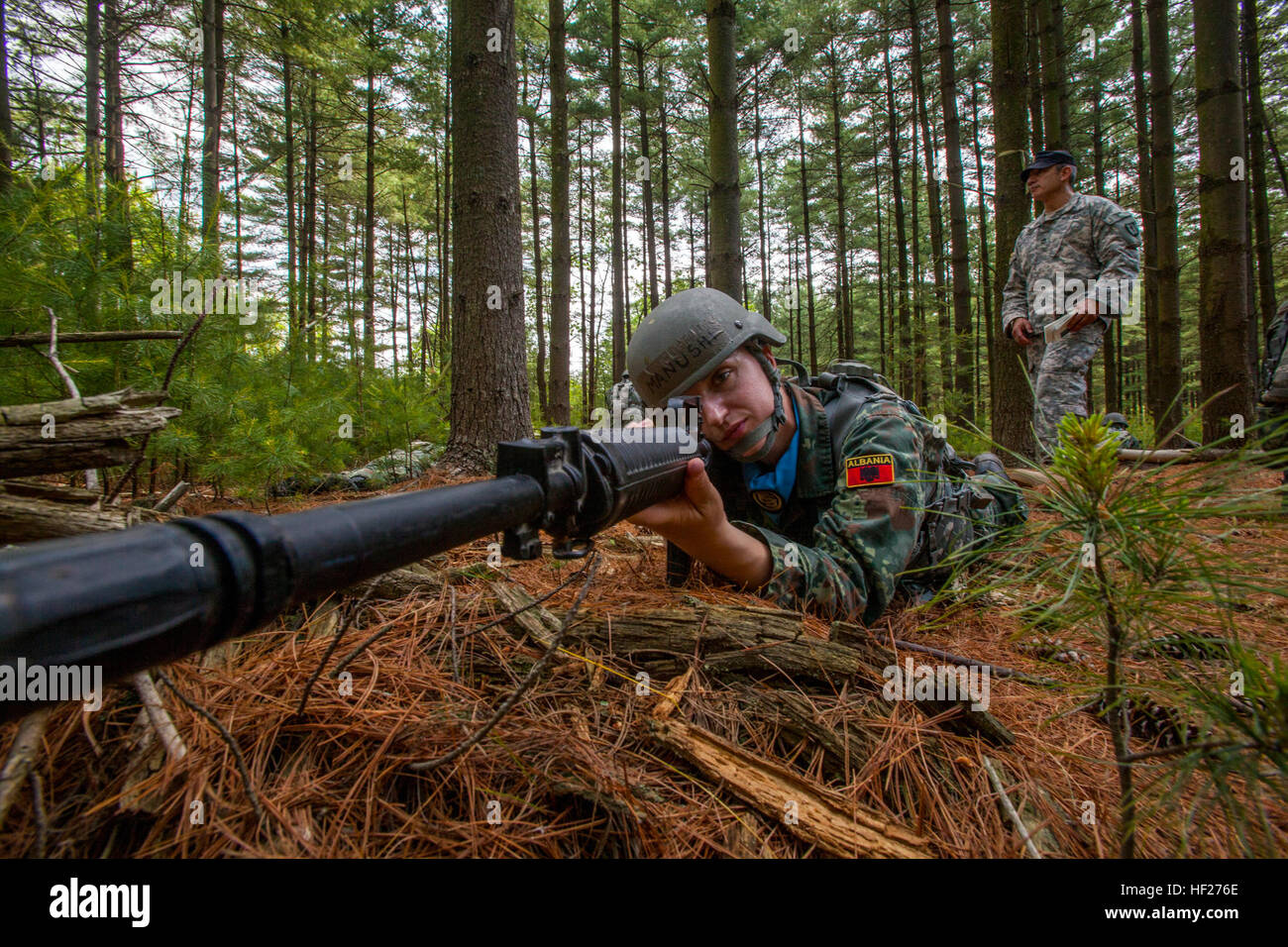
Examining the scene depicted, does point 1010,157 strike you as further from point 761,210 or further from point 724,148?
point 761,210

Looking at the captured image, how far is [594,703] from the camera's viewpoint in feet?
5.02

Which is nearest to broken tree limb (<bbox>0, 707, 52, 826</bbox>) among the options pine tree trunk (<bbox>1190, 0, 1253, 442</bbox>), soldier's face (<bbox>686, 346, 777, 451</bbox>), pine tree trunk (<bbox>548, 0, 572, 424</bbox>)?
soldier's face (<bbox>686, 346, 777, 451</bbox>)

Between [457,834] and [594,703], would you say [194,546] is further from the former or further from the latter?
[594,703]

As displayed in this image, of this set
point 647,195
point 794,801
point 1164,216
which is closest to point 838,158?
point 647,195

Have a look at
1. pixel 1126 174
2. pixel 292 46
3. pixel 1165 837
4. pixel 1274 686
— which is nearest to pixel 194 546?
pixel 1274 686

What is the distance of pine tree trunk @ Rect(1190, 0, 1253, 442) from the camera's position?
561 centimetres

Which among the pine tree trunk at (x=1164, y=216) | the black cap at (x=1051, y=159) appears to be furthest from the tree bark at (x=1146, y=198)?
the black cap at (x=1051, y=159)

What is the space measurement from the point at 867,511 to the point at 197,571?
2128 mm

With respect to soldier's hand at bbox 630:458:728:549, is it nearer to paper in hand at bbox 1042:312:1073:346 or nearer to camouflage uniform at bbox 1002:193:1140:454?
camouflage uniform at bbox 1002:193:1140:454

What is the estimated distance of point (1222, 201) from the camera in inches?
224

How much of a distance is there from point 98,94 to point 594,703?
14892 millimetres

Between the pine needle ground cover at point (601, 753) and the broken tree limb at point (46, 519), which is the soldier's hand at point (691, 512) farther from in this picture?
the broken tree limb at point (46, 519)

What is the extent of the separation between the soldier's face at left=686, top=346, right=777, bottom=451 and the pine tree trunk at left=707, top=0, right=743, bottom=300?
2.87m

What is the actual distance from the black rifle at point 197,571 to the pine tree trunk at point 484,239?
3889 millimetres
